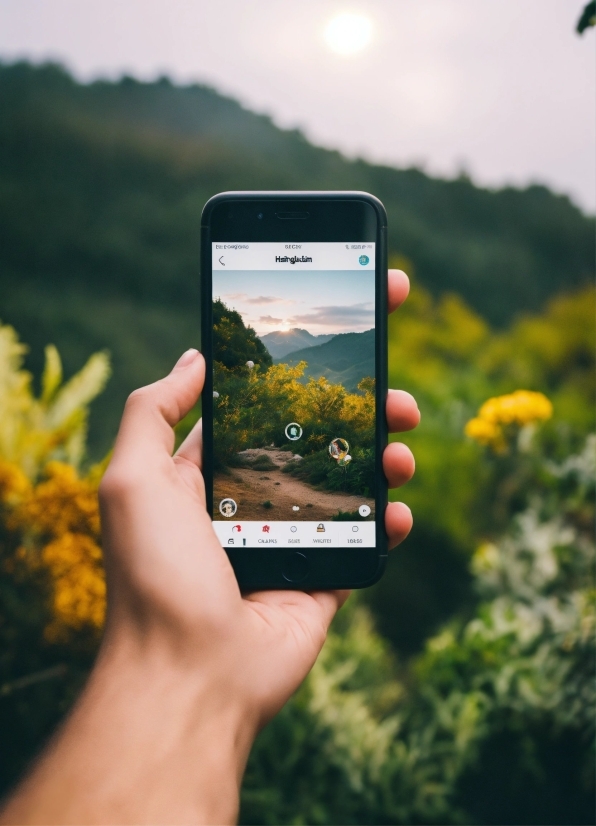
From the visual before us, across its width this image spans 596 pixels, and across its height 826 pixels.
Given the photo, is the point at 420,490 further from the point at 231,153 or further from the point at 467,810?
the point at 231,153

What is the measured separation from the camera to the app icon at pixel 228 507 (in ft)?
2.40

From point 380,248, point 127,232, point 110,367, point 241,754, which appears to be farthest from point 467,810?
point 127,232

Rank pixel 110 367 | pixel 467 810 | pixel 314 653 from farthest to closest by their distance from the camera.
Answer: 1. pixel 110 367
2. pixel 467 810
3. pixel 314 653

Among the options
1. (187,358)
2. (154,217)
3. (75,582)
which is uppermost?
(154,217)

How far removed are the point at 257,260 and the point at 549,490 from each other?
86 centimetres

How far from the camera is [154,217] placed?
4.93 feet

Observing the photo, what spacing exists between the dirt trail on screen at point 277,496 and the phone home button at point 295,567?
0.15 ft

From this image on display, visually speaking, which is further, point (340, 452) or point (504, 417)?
point (504, 417)

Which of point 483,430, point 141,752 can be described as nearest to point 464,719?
point 483,430

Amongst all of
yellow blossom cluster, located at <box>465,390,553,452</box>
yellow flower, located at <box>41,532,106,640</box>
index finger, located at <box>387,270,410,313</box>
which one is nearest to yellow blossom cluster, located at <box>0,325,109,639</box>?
yellow flower, located at <box>41,532,106,640</box>

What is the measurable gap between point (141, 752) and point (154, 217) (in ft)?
4.27

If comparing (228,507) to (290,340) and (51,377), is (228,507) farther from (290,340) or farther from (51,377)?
(51,377)

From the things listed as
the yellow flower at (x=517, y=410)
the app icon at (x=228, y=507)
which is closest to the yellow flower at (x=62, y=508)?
the app icon at (x=228, y=507)

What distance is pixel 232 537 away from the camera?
72cm
